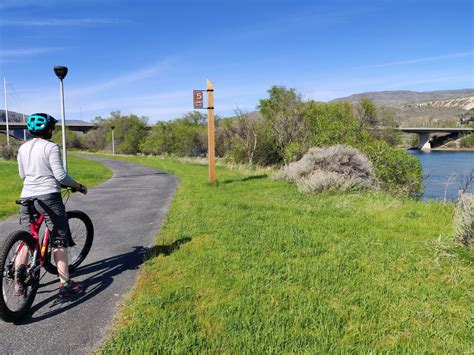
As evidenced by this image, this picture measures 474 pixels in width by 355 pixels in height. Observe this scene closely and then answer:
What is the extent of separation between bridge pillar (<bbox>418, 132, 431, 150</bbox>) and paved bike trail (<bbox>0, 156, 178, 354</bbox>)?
7156cm

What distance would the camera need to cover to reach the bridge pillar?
68250mm

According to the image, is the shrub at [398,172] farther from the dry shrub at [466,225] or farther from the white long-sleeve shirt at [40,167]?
the white long-sleeve shirt at [40,167]

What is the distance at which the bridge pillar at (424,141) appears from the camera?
224ft

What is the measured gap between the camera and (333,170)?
12188 mm

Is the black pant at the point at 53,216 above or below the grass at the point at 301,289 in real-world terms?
above

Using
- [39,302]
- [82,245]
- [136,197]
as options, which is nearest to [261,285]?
[39,302]

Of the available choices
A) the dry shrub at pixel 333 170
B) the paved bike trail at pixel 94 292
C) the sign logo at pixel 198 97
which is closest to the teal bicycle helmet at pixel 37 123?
the paved bike trail at pixel 94 292

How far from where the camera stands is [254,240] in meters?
5.71

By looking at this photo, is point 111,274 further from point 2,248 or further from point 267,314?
point 267,314

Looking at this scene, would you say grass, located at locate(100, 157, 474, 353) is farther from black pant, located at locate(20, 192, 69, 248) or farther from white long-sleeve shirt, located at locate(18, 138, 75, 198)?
white long-sleeve shirt, located at locate(18, 138, 75, 198)

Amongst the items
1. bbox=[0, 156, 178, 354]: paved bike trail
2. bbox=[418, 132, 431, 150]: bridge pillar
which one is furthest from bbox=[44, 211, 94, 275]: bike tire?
bbox=[418, 132, 431, 150]: bridge pillar

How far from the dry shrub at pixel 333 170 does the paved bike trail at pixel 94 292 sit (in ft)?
16.5

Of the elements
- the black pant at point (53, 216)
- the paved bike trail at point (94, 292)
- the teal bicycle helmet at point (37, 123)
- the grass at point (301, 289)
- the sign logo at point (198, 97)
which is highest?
the sign logo at point (198, 97)

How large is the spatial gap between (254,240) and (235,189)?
6352 mm
